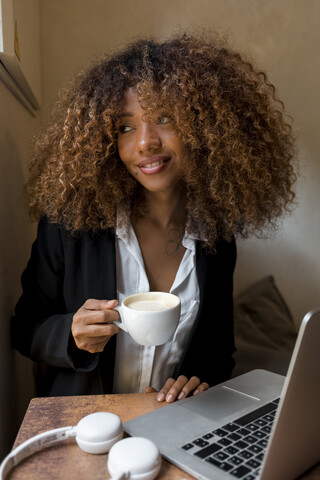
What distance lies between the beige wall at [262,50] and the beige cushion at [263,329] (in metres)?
0.11

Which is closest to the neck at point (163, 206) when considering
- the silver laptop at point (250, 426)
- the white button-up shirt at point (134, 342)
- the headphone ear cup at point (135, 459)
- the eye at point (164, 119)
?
the white button-up shirt at point (134, 342)

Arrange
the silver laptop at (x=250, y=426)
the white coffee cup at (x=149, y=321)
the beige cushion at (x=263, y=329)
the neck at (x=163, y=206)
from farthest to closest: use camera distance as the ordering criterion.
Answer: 1. the beige cushion at (x=263, y=329)
2. the neck at (x=163, y=206)
3. the white coffee cup at (x=149, y=321)
4. the silver laptop at (x=250, y=426)

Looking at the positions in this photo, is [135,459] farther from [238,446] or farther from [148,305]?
[148,305]

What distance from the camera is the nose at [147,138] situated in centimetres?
97

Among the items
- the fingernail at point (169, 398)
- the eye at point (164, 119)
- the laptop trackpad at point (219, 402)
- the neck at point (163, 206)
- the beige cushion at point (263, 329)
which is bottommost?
the beige cushion at point (263, 329)

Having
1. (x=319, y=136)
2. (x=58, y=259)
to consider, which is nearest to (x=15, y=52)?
(x=58, y=259)

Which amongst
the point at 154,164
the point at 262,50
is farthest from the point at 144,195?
the point at 262,50

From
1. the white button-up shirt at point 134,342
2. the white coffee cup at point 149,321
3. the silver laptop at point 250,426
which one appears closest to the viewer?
the silver laptop at point 250,426

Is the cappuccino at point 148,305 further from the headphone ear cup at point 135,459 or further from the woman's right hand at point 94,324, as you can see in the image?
the headphone ear cup at point 135,459

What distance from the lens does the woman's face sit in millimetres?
980

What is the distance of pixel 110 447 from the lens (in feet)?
2.06

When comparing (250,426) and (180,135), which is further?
(180,135)

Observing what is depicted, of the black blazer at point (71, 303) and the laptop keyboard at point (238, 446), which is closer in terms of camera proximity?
the laptop keyboard at point (238, 446)

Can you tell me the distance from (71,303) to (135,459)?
1.86 ft
